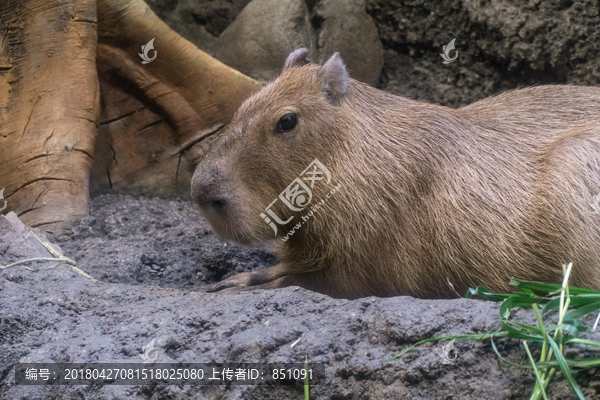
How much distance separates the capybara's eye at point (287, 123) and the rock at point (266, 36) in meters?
2.26

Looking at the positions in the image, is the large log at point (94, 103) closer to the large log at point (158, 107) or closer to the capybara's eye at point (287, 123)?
the large log at point (158, 107)

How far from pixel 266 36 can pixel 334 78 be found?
7.49 ft

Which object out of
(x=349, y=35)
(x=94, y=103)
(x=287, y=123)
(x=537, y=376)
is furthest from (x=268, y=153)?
(x=349, y=35)

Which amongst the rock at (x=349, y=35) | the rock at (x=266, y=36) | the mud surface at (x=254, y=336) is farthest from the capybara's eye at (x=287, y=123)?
the rock at (x=349, y=35)

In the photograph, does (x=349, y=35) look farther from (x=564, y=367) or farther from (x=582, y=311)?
(x=564, y=367)

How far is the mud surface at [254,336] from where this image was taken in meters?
1.92

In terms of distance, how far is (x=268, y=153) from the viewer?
3.00 m

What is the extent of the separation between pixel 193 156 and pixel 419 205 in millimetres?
2453

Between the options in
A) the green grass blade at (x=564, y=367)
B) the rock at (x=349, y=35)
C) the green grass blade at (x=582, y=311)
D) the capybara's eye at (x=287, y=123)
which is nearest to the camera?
the green grass blade at (x=564, y=367)

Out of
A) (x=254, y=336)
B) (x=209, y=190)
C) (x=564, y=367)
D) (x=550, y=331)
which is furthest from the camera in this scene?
(x=209, y=190)

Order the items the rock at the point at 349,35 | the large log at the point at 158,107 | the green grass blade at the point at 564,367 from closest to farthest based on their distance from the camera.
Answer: the green grass blade at the point at 564,367, the large log at the point at 158,107, the rock at the point at 349,35

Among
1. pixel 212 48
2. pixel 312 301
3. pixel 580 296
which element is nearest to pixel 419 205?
pixel 312 301

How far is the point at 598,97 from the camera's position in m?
3.38

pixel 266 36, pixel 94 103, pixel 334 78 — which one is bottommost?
pixel 334 78
